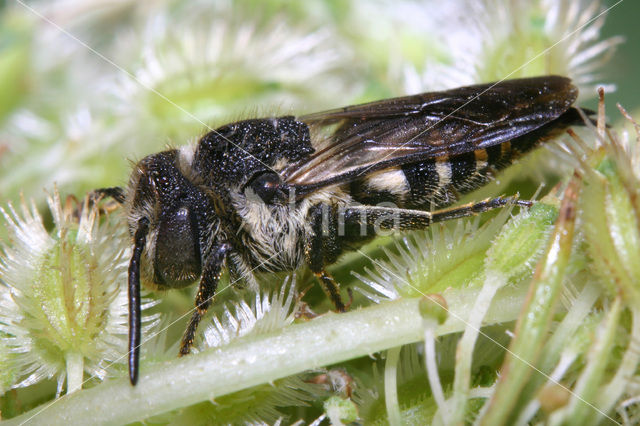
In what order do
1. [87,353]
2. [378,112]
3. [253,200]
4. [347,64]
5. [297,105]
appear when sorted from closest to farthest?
1. [87,353]
2. [253,200]
3. [378,112]
4. [297,105]
5. [347,64]

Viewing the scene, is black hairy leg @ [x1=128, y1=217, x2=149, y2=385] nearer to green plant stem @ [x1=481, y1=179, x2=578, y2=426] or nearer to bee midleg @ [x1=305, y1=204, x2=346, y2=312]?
bee midleg @ [x1=305, y1=204, x2=346, y2=312]

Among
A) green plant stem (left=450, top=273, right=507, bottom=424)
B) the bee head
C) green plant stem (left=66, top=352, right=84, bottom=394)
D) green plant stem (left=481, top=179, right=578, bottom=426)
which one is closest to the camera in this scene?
green plant stem (left=481, top=179, right=578, bottom=426)

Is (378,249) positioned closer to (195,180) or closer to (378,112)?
(378,112)

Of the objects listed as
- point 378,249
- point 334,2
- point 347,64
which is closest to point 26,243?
point 378,249

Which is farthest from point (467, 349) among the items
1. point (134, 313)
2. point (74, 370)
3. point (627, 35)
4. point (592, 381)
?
point (627, 35)

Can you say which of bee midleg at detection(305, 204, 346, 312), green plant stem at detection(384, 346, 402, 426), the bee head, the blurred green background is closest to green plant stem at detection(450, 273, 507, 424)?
green plant stem at detection(384, 346, 402, 426)

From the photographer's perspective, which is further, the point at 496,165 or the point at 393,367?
the point at 496,165

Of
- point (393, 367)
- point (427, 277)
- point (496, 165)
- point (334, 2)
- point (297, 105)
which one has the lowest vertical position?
point (393, 367)
